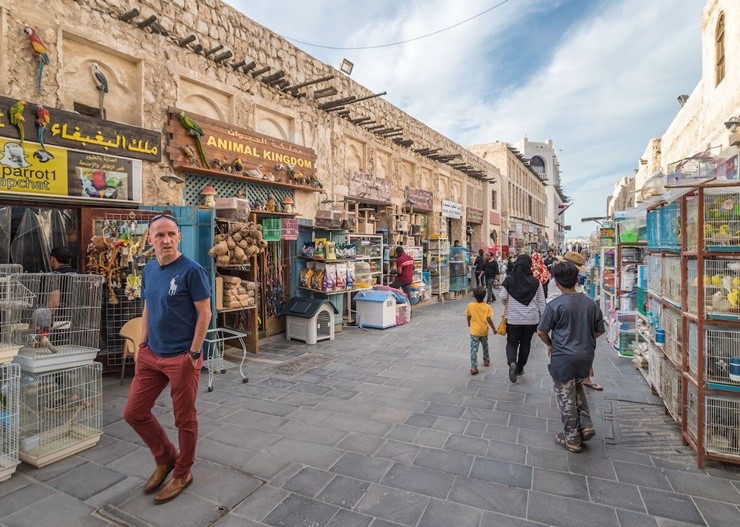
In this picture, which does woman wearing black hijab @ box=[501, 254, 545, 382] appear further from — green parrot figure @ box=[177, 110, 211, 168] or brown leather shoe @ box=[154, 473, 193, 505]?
green parrot figure @ box=[177, 110, 211, 168]

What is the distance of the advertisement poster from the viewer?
4.73 meters

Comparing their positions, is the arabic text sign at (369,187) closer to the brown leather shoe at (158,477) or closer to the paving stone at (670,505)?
the brown leather shoe at (158,477)

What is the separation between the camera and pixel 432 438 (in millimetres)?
3854

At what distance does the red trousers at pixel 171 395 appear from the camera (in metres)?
2.87

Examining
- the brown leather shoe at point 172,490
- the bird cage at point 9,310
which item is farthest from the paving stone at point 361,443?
the bird cage at point 9,310

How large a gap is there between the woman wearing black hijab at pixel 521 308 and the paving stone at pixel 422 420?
1707 mm

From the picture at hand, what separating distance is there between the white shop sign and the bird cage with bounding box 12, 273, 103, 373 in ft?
44.3

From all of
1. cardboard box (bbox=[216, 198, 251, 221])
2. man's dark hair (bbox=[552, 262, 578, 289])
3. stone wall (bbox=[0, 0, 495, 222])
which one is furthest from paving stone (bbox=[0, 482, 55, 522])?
man's dark hair (bbox=[552, 262, 578, 289])

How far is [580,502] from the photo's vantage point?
283cm

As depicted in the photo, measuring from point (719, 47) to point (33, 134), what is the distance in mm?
11596

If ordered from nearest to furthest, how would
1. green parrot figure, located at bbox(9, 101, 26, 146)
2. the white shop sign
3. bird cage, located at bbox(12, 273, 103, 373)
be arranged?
bird cage, located at bbox(12, 273, 103, 373) → green parrot figure, located at bbox(9, 101, 26, 146) → the white shop sign

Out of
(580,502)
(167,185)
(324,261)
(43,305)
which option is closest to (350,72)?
(324,261)

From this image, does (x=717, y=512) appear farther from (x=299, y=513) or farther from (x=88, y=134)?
(x=88, y=134)

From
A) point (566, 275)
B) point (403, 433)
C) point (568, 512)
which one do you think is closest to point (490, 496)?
point (568, 512)
